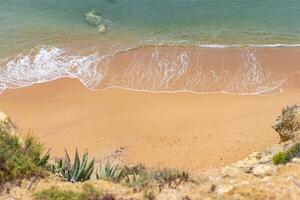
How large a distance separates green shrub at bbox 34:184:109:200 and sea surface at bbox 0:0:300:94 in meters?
10.9

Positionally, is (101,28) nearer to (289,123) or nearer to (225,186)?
(289,123)

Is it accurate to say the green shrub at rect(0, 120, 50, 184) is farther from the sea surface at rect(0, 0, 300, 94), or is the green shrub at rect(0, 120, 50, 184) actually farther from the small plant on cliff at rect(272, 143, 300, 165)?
the sea surface at rect(0, 0, 300, 94)

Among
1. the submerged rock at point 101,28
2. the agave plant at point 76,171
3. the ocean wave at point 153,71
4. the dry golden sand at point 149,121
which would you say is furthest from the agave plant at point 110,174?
the submerged rock at point 101,28

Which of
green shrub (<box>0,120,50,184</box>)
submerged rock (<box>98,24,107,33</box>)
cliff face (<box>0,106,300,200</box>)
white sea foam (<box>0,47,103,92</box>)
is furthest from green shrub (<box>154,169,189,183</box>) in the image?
submerged rock (<box>98,24,107,33</box>)

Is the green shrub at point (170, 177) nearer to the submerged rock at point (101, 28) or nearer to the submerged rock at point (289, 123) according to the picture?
the submerged rock at point (289, 123)

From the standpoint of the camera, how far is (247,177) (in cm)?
748

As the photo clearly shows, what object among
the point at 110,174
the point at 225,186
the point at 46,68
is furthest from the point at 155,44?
the point at 225,186

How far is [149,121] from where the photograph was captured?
16.0 metres

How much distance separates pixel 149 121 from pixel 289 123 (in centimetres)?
580

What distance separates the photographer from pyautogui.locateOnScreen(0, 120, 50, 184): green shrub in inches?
318

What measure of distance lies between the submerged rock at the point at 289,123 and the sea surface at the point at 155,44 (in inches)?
261

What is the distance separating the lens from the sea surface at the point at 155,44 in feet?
63.1

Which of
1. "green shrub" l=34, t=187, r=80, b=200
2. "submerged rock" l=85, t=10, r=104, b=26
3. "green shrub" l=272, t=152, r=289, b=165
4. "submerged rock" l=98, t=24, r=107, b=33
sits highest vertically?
"submerged rock" l=85, t=10, r=104, b=26

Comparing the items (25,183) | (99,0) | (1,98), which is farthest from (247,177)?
(99,0)
